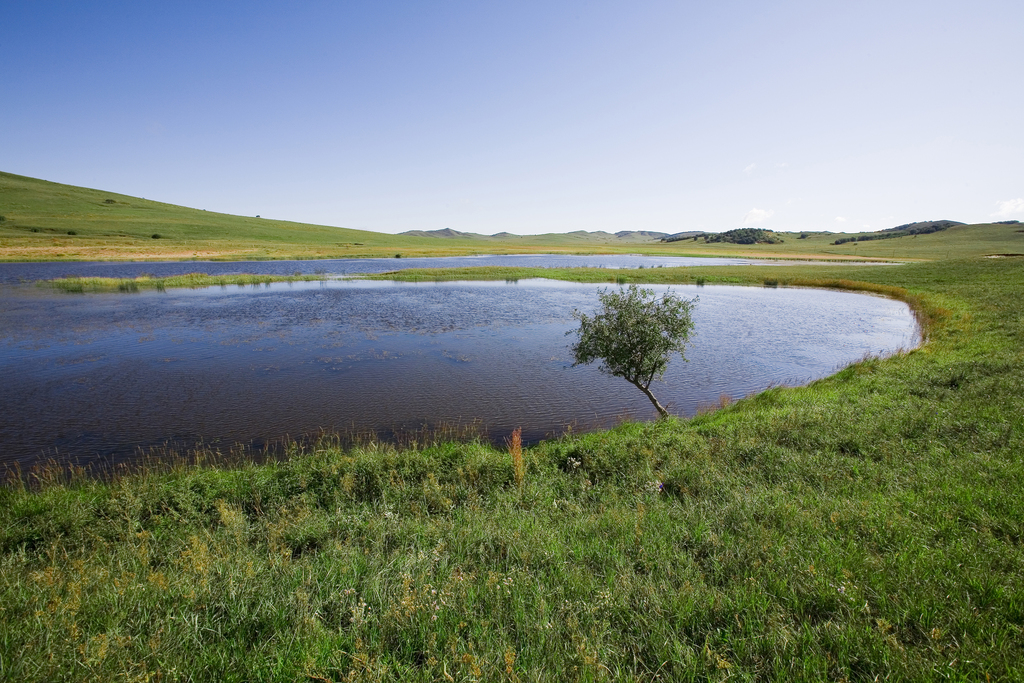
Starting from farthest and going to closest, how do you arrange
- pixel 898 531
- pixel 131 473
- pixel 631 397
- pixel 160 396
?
pixel 631 397 < pixel 160 396 < pixel 131 473 < pixel 898 531

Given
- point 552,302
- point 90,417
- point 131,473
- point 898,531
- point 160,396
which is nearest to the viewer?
point 898,531

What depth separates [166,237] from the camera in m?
128

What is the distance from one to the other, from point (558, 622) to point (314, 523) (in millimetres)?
5178

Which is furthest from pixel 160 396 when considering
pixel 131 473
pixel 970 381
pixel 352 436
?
pixel 970 381

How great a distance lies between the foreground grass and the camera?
4277 millimetres

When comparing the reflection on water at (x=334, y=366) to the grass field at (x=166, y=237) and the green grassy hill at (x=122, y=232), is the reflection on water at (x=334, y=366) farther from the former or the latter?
the grass field at (x=166, y=237)

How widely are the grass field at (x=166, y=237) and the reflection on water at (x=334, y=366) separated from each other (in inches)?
2740

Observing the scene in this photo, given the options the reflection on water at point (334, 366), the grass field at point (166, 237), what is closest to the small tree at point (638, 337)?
the reflection on water at point (334, 366)

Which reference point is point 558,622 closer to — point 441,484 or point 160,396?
point 441,484

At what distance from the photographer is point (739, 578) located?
5.58m

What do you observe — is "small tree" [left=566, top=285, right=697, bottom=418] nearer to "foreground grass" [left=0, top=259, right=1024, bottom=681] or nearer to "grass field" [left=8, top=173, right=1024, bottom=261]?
"foreground grass" [left=0, top=259, right=1024, bottom=681]

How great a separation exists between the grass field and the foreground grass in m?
112

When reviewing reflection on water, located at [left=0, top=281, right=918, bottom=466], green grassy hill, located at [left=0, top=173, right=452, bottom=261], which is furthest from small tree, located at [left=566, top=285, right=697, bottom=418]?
green grassy hill, located at [left=0, top=173, right=452, bottom=261]

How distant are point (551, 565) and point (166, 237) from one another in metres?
162
